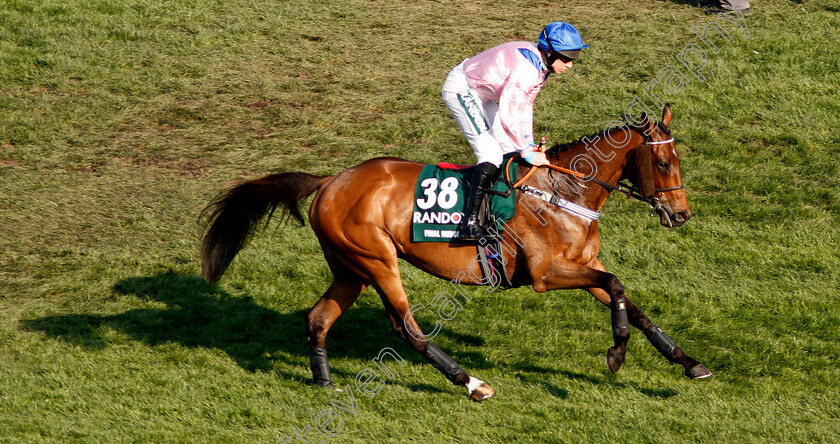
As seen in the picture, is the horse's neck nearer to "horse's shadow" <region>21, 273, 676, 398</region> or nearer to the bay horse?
the bay horse

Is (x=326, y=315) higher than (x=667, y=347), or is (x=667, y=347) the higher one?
(x=667, y=347)

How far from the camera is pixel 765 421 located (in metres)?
5.64

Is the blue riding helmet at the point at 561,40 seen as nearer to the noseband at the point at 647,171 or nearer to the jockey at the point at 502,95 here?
the jockey at the point at 502,95

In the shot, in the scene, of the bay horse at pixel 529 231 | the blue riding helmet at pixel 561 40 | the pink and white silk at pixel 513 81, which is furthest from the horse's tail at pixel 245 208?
the blue riding helmet at pixel 561 40

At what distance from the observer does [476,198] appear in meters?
5.75

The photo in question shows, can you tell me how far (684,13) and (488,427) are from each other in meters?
10.1

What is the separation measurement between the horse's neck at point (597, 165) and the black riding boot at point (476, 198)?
0.57m

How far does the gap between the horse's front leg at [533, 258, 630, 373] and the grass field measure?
17.8 inches

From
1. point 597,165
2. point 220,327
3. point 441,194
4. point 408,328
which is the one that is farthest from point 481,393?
point 220,327

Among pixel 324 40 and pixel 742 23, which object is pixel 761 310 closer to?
pixel 742 23

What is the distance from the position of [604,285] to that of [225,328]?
324cm

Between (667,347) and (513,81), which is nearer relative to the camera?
(513,81)

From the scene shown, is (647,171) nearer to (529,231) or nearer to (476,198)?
(529,231)

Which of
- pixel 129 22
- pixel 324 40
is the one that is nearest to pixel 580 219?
pixel 324 40
